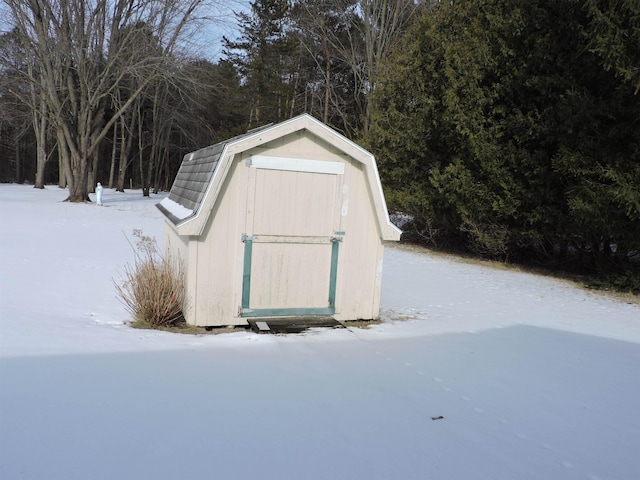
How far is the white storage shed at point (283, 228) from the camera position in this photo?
19.4 ft

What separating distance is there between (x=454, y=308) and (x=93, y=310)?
546 centimetres

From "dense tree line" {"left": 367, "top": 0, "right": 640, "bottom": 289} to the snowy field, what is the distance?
4.40 metres

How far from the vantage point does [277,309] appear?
6301 millimetres

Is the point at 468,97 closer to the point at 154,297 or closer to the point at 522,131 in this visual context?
the point at 522,131

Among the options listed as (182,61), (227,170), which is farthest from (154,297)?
(182,61)

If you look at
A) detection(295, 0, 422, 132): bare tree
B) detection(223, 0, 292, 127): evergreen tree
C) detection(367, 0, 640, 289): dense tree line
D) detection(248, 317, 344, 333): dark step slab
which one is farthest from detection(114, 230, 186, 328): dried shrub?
detection(223, 0, 292, 127): evergreen tree

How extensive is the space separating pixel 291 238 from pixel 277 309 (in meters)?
0.94

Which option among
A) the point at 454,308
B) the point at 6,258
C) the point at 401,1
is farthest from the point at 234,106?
the point at 454,308

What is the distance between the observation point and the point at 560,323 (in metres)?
7.32

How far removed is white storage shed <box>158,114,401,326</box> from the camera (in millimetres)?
5902

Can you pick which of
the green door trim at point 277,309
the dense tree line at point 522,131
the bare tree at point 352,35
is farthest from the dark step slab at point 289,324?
the bare tree at point 352,35

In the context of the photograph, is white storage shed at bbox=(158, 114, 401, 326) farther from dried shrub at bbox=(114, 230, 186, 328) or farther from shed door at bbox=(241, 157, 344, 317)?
dried shrub at bbox=(114, 230, 186, 328)

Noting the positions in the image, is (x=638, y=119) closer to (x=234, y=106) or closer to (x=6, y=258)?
(x=6, y=258)

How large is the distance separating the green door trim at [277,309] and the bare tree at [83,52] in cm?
1943
